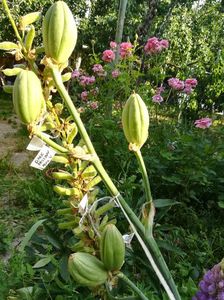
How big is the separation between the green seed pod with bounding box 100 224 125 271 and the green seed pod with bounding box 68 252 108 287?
1 centimetres

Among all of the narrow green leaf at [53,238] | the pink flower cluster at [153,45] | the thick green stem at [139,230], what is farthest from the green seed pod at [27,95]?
the pink flower cluster at [153,45]

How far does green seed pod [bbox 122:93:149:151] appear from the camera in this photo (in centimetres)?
60

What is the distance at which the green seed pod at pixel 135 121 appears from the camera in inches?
23.6

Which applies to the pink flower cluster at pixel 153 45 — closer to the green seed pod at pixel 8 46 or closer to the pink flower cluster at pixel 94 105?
the pink flower cluster at pixel 94 105

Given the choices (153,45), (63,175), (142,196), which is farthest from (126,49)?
(63,175)

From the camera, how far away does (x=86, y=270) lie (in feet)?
1.83

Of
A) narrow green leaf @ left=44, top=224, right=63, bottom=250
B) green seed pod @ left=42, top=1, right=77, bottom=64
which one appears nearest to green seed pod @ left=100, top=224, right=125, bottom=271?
green seed pod @ left=42, top=1, right=77, bottom=64

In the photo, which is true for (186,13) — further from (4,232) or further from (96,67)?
(4,232)

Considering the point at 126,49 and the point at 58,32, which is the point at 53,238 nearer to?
the point at 58,32

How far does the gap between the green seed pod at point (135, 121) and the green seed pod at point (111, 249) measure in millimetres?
122

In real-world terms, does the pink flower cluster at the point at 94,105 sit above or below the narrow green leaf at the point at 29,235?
below

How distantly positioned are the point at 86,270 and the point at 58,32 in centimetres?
30

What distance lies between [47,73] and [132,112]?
0.42 ft

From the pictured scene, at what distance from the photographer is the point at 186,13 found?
10.5 meters
